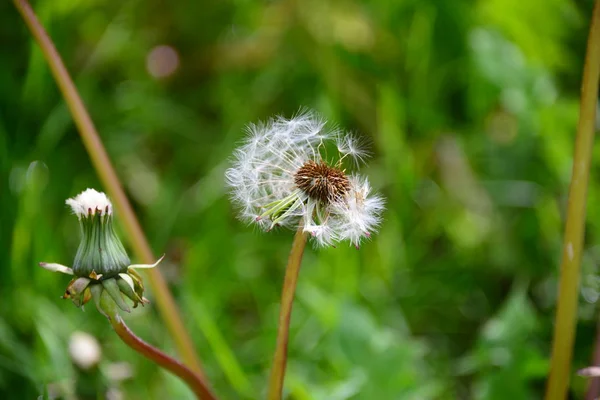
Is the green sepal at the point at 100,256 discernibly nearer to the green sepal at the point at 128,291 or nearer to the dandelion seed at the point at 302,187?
the green sepal at the point at 128,291

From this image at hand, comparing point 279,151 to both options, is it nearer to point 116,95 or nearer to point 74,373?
point 74,373

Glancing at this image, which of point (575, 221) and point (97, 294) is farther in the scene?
point (575, 221)

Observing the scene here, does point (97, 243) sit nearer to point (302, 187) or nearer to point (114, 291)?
point (114, 291)

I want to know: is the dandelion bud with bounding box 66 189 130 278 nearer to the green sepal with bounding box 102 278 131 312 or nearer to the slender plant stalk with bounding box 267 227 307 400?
the green sepal with bounding box 102 278 131 312

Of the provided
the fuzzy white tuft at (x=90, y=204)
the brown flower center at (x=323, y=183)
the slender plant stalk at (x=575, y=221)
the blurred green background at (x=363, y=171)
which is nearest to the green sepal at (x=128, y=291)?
the fuzzy white tuft at (x=90, y=204)

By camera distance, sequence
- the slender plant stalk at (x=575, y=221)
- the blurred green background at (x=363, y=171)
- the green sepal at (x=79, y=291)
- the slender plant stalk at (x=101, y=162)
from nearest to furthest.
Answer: the green sepal at (x=79, y=291) < the slender plant stalk at (x=575, y=221) < the slender plant stalk at (x=101, y=162) < the blurred green background at (x=363, y=171)

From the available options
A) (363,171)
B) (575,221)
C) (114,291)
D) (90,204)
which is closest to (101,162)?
(90,204)
